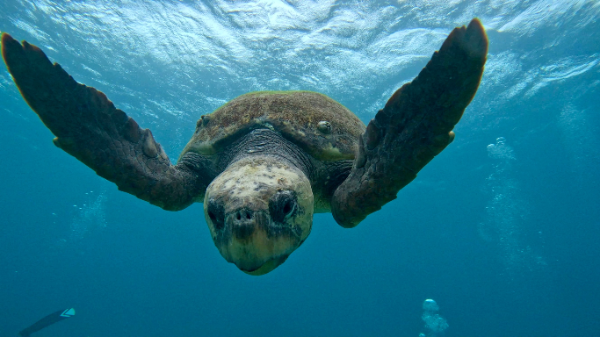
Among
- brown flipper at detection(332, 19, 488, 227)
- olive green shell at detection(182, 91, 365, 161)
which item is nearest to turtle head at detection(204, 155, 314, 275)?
brown flipper at detection(332, 19, 488, 227)

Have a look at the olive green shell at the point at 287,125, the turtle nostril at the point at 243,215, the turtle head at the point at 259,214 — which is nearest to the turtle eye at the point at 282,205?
the turtle head at the point at 259,214

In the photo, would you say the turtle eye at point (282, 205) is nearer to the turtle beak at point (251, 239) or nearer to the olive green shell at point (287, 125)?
the turtle beak at point (251, 239)

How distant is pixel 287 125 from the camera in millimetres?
3461

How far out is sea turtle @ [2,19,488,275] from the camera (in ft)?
6.24

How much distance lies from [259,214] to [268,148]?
1.35m

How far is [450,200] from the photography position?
4031 cm

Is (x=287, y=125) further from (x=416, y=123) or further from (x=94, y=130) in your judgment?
(x=94, y=130)

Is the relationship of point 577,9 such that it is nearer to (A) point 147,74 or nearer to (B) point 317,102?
(B) point 317,102

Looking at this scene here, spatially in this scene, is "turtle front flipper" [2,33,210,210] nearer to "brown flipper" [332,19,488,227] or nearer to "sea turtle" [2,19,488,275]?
"sea turtle" [2,19,488,275]

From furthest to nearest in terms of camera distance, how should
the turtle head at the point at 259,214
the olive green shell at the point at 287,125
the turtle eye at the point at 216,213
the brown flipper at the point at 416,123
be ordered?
the olive green shell at the point at 287,125 < the turtle eye at the point at 216,213 < the turtle head at the point at 259,214 < the brown flipper at the point at 416,123

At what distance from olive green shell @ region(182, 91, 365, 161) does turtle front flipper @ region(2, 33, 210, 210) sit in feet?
2.30

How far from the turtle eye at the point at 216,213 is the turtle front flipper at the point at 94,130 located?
4.39 feet

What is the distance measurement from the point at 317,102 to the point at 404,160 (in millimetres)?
2178

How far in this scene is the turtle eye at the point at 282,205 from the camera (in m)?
2.08
